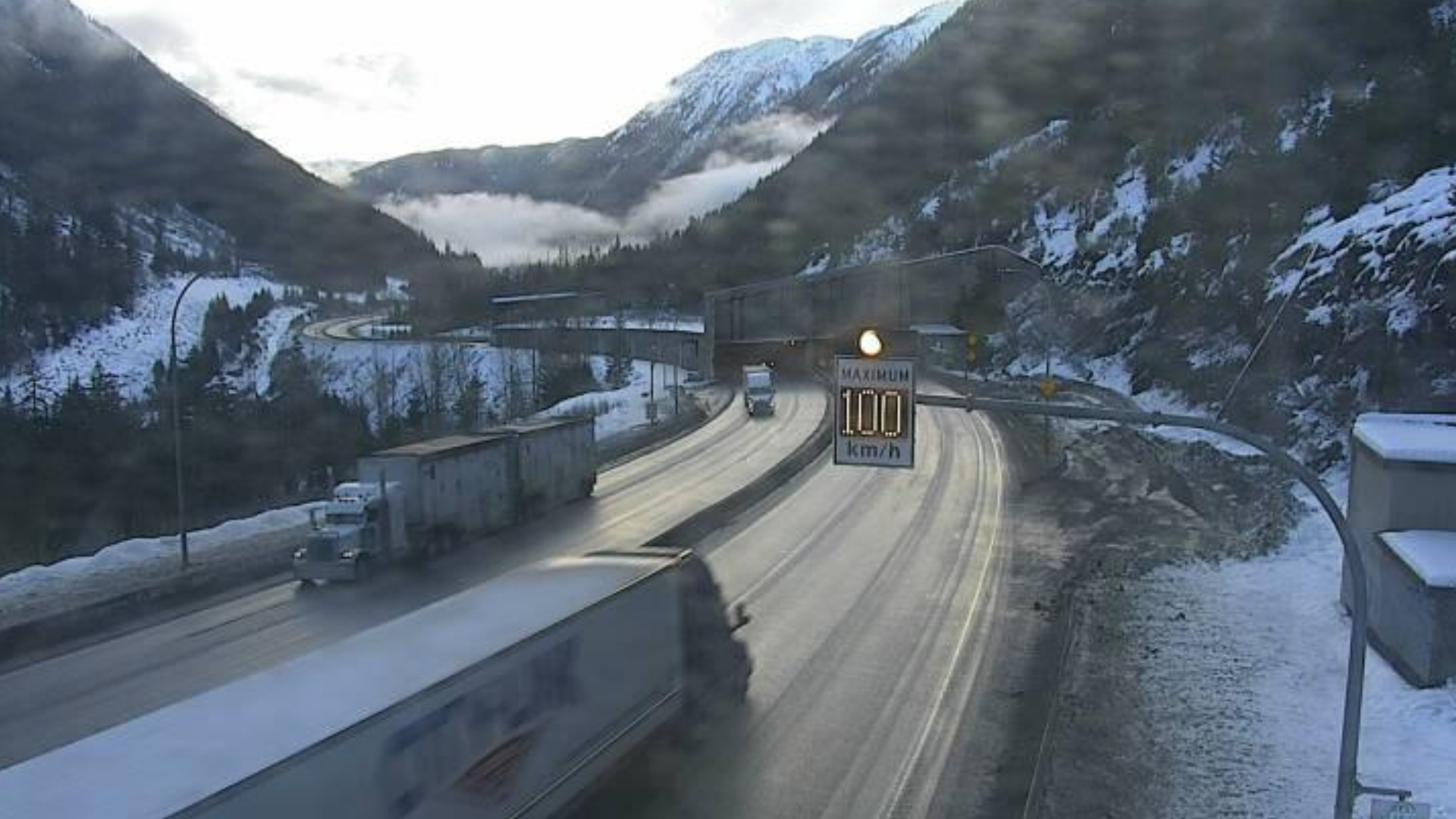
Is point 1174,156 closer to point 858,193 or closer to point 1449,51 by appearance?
point 1449,51

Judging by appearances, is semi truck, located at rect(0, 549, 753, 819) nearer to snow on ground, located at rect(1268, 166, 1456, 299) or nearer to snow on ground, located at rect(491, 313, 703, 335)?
snow on ground, located at rect(1268, 166, 1456, 299)

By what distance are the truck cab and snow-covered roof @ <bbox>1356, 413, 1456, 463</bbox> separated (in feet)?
70.8

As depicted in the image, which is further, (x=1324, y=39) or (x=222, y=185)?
(x=222, y=185)

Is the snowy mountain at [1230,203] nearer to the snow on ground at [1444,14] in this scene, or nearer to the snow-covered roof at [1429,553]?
the snow on ground at [1444,14]

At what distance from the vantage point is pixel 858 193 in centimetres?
18262

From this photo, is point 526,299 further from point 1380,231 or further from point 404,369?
point 1380,231

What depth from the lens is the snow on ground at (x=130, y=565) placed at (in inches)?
946

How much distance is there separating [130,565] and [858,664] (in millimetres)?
19088

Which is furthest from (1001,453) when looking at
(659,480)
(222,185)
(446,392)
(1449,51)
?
(222,185)

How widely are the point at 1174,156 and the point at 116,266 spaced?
12541cm

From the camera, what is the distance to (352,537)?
27.3 metres

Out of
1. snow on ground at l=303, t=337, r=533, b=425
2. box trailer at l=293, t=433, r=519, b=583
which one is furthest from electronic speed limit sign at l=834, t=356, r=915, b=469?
snow on ground at l=303, t=337, r=533, b=425

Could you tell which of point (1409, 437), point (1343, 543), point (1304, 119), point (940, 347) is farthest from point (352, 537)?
point (940, 347)

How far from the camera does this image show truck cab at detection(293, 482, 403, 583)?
26953 millimetres
